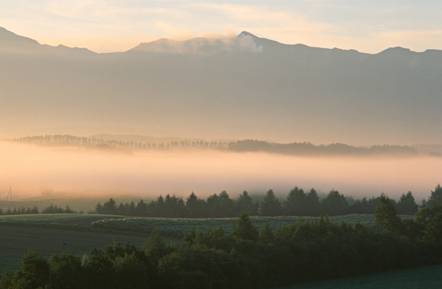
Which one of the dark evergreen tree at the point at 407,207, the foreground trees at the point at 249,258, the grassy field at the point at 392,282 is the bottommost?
the grassy field at the point at 392,282

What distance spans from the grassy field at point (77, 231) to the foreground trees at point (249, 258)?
14006 mm

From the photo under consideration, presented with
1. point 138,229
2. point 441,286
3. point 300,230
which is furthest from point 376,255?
point 138,229

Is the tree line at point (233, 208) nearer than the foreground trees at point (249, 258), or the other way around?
the foreground trees at point (249, 258)

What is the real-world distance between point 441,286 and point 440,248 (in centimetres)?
2614

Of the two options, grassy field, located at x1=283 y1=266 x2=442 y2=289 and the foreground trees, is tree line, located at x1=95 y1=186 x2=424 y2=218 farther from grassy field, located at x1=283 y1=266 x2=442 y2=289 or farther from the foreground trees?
grassy field, located at x1=283 y1=266 x2=442 y2=289

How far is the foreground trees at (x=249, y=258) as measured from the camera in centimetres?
6856

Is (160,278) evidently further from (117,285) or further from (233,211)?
(233,211)

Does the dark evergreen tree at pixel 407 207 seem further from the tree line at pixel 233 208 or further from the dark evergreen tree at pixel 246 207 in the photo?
the dark evergreen tree at pixel 246 207

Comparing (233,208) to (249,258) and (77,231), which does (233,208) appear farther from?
(249,258)

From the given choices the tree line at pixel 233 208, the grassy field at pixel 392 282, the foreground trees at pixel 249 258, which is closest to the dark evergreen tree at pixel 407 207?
the tree line at pixel 233 208

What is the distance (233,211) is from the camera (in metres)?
192

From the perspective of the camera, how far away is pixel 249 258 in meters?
85.4

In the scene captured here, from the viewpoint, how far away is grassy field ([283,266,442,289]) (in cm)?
8439

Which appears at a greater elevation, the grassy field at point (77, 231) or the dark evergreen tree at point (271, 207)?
the dark evergreen tree at point (271, 207)
